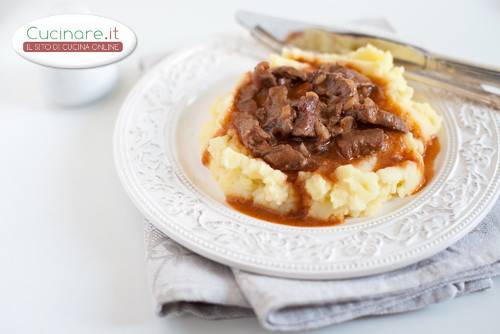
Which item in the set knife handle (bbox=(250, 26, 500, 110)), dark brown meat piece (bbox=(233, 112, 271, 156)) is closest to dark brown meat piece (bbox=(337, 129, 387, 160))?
dark brown meat piece (bbox=(233, 112, 271, 156))

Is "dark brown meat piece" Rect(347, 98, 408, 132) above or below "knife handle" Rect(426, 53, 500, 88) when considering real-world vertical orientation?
below

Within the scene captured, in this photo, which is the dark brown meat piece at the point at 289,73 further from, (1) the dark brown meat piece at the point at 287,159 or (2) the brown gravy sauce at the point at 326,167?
(1) the dark brown meat piece at the point at 287,159

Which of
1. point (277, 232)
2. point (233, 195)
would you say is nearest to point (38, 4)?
point (233, 195)

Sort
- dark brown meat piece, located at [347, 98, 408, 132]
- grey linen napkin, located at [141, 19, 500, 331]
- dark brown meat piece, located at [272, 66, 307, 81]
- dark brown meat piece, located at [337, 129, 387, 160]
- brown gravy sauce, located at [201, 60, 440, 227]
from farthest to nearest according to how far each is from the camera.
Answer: dark brown meat piece, located at [272, 66, 307, 81] → dark brown meat piece, located at [347, 98, 408, 132] → dark brown meat piece, located at [337, 129, 387, 160] → brown gravy sauce, located at [201, 60, 440, 227] → grey linen napkin, located at [141, 19, 500, 331]

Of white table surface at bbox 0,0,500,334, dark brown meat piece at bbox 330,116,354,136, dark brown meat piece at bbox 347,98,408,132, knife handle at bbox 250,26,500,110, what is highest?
knife handle at bbox 250,26,500,110

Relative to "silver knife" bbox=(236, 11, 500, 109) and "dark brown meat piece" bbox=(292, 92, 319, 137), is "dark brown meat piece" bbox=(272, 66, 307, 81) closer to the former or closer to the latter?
"dark brown meat piece" bbox=(292, 92, 319, 137)

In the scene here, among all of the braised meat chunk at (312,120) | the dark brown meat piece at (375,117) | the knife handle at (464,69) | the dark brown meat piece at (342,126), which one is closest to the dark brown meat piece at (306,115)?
the braised meat chunk at (312,120)

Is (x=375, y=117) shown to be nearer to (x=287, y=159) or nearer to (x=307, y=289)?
(x=287, y=159)

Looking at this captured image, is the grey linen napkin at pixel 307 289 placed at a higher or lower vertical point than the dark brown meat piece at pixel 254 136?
lower
